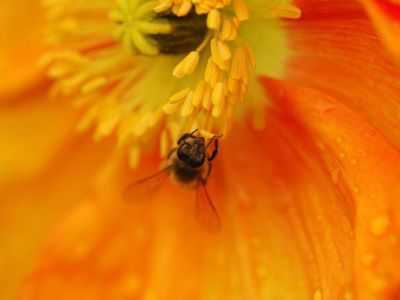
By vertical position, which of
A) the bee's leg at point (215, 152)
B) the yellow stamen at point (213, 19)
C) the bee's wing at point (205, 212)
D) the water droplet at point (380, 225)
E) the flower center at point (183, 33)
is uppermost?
the yellow stamen at point (213, 19)

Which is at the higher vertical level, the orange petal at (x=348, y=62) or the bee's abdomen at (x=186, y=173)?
the orange petal at (x=348, y=62)

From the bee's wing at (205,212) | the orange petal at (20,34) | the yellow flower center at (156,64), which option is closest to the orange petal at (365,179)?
the yellow flower center at (156,64)

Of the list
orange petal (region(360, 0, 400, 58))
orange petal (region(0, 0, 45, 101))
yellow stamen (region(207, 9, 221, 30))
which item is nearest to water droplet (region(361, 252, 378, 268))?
orange petal (region(360, 0, 400, 58))

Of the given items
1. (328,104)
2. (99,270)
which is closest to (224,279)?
(99,270)

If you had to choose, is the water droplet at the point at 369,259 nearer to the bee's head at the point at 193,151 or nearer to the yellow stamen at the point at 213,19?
the bee's head at the point at 193,151

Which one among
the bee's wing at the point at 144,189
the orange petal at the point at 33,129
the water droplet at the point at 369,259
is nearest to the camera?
the water droplet at the point at 369,259

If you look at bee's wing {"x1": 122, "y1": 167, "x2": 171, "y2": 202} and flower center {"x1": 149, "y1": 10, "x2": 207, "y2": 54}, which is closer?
flower center {"x1": 149, "y1": 10, "x2": 207, "y2": 54}

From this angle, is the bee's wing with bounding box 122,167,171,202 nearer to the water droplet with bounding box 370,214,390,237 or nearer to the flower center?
the flower center
